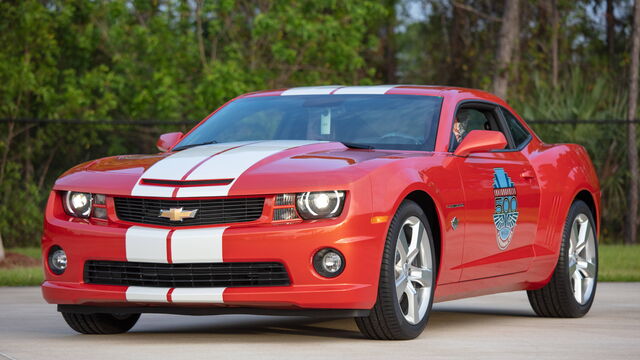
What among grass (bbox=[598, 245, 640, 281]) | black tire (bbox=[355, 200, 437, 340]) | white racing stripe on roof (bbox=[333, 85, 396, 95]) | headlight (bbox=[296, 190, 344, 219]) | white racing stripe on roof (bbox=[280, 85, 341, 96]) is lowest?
grass (bbox=[598, 245, 640, 281])

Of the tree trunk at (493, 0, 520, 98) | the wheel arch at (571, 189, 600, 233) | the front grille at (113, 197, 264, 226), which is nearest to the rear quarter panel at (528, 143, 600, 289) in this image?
the wheel arch at (571, 189, 600, 233)

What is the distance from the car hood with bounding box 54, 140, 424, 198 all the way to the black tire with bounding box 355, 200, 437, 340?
12.7 inches

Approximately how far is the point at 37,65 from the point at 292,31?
444 cm

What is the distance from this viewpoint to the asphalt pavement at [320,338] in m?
6.80

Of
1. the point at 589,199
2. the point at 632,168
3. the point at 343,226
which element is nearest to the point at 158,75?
the point at 632,168

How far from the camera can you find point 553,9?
27953 mm

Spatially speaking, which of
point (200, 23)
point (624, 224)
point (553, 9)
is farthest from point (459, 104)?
point (553, 9)

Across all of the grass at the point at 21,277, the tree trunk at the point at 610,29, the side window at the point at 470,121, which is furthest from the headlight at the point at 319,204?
the tree trunk at the point at 610,29

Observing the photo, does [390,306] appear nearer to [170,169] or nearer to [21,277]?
[170,169]

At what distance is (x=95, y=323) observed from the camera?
7961 mm

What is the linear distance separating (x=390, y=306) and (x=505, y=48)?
56.5ft

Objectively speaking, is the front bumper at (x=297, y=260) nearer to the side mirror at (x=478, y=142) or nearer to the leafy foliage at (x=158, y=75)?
the side mirror at (x=478, y=142)

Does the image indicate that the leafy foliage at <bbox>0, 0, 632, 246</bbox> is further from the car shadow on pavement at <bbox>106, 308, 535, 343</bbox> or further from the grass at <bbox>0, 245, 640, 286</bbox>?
the car shadow on pavement at <bbox>106, 308, 535, 343</bbox>

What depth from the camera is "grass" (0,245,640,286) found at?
1325cm
